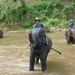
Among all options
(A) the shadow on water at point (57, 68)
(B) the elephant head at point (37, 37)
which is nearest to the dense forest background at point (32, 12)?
(A) the shadow on water at point (57, 68)

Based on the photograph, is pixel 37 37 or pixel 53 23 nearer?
pixel 37 37

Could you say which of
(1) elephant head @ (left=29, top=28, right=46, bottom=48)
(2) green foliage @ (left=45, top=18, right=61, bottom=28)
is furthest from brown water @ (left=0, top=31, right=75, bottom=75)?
(2) green foliage @ (left=45, top=18, right=61, bottom=28)

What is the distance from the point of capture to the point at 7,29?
2697 cm

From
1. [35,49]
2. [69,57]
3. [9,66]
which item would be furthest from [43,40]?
[69,57]

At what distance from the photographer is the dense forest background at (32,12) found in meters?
28.4

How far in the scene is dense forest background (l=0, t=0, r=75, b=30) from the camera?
28.4 m

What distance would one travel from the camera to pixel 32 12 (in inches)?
1175

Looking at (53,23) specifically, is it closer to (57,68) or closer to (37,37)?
(57,68)

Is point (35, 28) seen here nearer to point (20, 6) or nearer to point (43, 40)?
point (43, 40)

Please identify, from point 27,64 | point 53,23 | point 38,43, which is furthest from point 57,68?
point 53,23

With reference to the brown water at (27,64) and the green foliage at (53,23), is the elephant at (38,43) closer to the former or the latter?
the brown water at (27,64)

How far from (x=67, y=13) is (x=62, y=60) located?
785 inches

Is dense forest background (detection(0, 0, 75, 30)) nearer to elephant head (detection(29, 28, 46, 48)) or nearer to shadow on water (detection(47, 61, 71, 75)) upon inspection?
shadow on water (detection(47, 61, 71, 75))

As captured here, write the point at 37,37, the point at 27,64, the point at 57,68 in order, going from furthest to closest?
the point at 27,64 → the point at 57,68 → the point at 37,37
